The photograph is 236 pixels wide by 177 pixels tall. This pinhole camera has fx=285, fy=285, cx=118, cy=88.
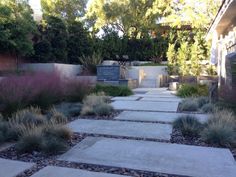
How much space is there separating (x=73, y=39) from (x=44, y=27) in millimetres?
Answer: 2288

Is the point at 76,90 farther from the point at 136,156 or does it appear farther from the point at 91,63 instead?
the point at 91,63

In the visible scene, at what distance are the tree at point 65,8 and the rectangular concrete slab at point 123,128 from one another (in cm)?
1885

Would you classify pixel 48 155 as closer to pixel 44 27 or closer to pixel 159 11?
pixel 44 27

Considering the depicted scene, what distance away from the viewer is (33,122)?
17.2ft

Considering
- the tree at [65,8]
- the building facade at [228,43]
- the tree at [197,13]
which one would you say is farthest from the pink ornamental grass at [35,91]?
the tree at [65,8]

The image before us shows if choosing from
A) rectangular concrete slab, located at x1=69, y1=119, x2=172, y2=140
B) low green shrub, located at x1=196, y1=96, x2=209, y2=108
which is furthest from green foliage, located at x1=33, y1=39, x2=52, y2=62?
rectangular concrete slab, located at x1=69, y1=119, x2=172, y2=140

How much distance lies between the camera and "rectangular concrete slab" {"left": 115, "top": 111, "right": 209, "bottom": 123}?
6.60 m

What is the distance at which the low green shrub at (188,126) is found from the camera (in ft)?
16.7

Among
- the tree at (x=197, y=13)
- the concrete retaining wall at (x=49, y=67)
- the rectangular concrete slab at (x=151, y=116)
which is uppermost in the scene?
the tree at (x=197, y=13)

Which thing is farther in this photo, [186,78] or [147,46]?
[147,46]

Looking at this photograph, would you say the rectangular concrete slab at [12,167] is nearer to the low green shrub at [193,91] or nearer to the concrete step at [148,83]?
the low green shrub at [193,91]

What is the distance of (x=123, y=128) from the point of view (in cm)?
566

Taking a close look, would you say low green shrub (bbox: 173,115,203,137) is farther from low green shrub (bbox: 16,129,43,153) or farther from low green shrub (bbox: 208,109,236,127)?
low green shrub (bbox: 16,129,43,153)

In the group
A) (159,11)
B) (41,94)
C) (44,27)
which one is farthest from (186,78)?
(41,94)
